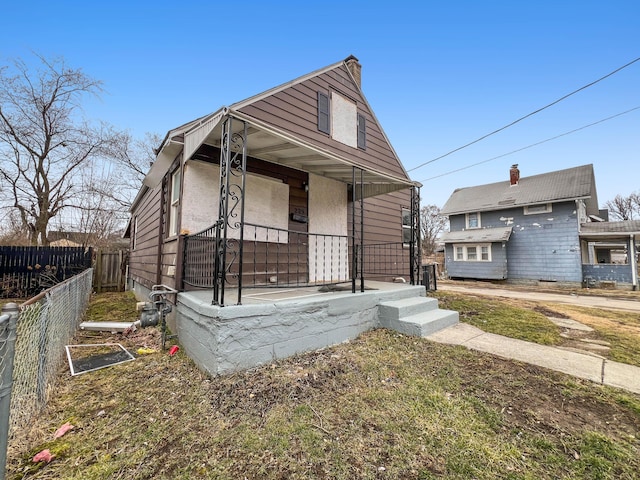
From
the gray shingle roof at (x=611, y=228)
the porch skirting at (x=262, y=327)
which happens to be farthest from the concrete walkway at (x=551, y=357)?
the gray shingle roof at (x=611, y=228)

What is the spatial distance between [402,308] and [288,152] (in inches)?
127

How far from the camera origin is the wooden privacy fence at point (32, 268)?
8.41 m

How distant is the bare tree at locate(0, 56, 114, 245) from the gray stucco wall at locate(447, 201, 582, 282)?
23908 mm

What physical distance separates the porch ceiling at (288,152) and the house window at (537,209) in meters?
13.5

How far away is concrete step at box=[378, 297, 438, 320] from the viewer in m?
4.21

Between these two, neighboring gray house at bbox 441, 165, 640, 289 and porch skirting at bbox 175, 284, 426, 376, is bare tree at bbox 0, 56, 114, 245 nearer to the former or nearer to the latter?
porch skirting at bbox 175, 284, 426, 376

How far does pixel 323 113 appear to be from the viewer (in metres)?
6.27

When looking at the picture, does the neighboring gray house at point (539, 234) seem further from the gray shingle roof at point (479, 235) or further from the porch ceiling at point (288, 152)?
the porch ceiling at point (288, 152)

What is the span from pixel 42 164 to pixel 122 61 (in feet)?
23.9

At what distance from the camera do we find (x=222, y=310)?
9.04ft

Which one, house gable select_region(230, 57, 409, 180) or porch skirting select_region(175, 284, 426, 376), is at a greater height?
Result: house gable select_region(230, 57, 409, 180)

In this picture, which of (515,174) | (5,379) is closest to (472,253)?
(515,174)

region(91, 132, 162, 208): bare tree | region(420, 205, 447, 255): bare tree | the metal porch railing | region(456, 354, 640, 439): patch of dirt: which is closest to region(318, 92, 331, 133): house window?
the metal porch railing

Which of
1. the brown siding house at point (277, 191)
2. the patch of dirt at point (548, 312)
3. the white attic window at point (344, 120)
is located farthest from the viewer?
the white attic window at point (344, 120)
